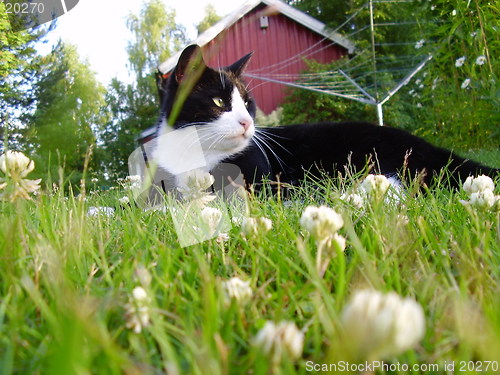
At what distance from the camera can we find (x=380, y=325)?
29 cm

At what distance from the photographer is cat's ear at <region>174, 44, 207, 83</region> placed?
6.94 ft

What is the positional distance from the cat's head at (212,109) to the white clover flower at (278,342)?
1926mm

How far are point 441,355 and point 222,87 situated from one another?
2074mm

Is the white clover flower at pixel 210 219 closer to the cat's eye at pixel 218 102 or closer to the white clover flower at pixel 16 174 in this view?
the white clover flower at pixel 16 174

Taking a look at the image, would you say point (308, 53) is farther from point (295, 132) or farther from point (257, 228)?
point (257, 228)

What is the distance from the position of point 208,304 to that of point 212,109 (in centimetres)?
196

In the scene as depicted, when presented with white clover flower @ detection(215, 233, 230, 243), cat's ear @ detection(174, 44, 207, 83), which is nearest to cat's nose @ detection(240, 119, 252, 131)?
cat's ear @ detection(174, 44, 207, 83)

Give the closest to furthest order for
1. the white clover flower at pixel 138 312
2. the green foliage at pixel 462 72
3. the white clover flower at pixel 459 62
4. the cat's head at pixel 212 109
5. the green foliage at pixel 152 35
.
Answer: the white clover flower at pixel 138 312 → the green foliage at pixel 152 35 → the cat's head at pixel 212 109 → the green foliage at pixel 462 72 → the white clover flower at pixel 459 62

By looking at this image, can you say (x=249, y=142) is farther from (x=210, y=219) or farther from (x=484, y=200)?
(x=484, y=200)

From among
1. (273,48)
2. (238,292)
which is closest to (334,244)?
(238,292)

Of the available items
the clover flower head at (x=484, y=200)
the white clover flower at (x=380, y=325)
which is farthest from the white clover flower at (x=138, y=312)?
the clover flower head at (x=484, y=200)

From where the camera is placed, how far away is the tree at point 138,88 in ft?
6.33

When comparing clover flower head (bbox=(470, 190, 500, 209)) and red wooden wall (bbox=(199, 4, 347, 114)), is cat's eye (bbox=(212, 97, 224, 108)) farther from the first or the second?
red wooden wall (bbox=(199, 4, 347, 114))

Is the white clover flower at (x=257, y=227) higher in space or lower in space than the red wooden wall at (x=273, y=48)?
lower
